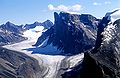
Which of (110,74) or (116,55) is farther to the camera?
(116,55)

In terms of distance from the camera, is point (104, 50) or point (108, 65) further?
point (104, 50)

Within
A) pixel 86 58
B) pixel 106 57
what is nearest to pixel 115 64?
pixel 106 57

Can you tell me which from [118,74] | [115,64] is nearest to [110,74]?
[118,74]

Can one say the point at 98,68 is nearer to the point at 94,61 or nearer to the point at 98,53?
the point at 94,61

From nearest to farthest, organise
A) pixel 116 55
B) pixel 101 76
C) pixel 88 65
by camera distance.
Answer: pixel 101 76
pixel 88 65
pixel 116 55

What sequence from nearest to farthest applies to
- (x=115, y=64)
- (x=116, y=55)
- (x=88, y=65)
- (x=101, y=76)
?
(x=101, y=76) < (x=88, y=65) < (x=115, y=64) < (x=116, y=55)

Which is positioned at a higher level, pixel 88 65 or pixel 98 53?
pixel 98 53

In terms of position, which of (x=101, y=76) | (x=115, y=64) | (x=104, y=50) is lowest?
(x=101, y=76)

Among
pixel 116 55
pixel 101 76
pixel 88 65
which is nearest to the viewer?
pixel 101 76

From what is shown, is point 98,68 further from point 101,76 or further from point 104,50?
point 104,50
